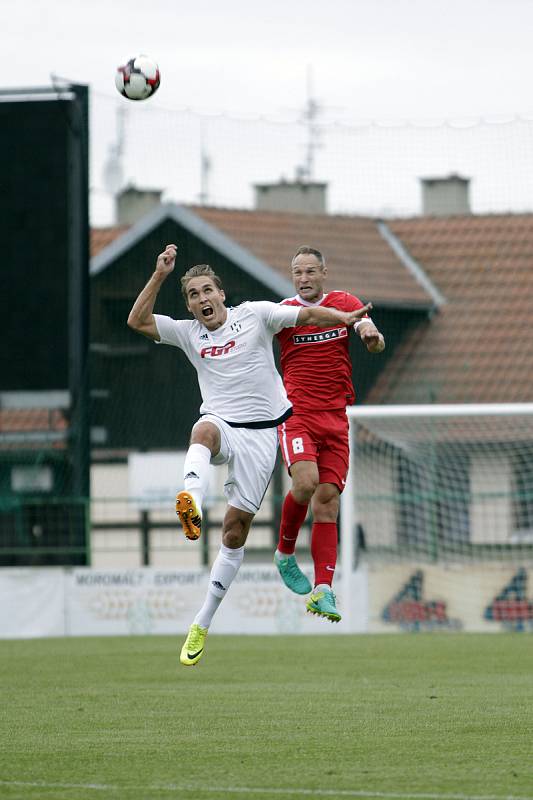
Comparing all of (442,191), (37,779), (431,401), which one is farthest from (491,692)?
(442,191)

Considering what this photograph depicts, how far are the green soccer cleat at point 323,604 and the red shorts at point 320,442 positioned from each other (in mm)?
845

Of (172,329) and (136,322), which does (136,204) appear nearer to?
(172,329)

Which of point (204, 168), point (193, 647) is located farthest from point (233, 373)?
point (204, 168)

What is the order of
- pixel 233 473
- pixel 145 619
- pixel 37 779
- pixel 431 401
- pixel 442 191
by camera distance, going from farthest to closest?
pixel 442 191
pixel 431 401
pixel 145 619
pixel 233 473
pixel 37 779

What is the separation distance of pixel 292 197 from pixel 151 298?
22805 millimetres

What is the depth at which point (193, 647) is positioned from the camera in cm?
1067

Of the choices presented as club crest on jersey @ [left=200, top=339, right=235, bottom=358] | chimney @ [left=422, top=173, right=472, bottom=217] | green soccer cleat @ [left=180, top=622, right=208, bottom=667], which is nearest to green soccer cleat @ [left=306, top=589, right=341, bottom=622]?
green soccer cleat @ [left=180, top=622, right=208, bottom=667]

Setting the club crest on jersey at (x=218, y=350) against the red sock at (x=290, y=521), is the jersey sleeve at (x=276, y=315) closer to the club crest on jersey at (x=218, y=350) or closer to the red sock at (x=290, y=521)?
the club crest on jersey at (x=218, y=350)

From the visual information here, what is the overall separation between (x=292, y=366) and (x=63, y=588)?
1148 cm

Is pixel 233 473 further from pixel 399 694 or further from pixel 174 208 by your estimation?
pixel 174 208

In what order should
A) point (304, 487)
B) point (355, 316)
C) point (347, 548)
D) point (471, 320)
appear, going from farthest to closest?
point (471, 320) < point (347, 548) < point (304, 487) < point (355, 316)

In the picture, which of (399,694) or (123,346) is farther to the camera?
(123,346)

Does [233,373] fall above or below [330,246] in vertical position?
below

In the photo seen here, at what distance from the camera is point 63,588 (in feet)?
71.6
